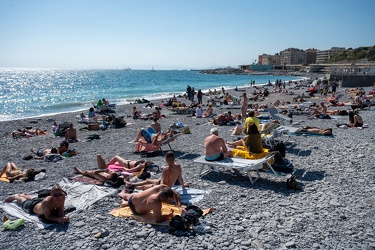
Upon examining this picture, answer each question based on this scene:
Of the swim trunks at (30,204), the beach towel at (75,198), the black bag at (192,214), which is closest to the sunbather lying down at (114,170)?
the beach towel at (75,198)

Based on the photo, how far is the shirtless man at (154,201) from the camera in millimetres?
4762

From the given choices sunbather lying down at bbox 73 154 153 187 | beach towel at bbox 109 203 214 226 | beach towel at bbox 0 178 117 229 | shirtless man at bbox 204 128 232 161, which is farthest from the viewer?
shirtless man at bbox 204 128 232 161

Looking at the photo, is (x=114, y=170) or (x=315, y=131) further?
(x=315, y=131)

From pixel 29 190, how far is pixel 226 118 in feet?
31.8

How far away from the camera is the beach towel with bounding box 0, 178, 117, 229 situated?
524 centimetres

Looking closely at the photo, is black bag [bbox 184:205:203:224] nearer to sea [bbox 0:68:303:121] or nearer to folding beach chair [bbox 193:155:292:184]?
folding beach chair [bbox 193:155:292:184]

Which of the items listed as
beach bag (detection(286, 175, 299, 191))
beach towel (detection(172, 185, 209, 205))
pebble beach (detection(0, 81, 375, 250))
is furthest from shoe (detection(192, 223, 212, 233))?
beach bag (detection(286, 175, 299, 191))

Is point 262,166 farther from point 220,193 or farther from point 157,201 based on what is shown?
point 157,201

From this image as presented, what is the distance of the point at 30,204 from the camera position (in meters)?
5.36

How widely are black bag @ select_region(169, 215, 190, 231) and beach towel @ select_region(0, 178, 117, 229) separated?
5.89ft

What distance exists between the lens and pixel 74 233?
4.70 meters

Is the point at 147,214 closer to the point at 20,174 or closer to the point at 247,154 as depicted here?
the point at 247,154

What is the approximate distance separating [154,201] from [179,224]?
0.52 metres

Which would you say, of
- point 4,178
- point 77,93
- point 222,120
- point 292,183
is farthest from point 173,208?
point 77,93
